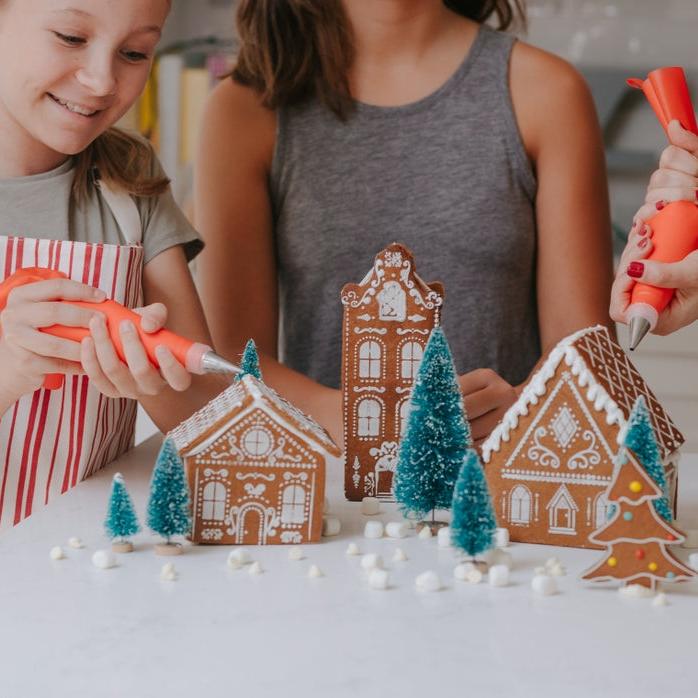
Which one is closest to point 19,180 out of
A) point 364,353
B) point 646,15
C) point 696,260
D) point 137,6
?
point 137,6

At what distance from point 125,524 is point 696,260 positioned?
1.55ft

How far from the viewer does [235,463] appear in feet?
2.40

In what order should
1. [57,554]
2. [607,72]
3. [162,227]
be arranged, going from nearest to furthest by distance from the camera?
[57,554]
[162,227]
[607,72]

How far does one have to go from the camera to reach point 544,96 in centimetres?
133

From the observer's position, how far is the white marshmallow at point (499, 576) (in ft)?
2.14

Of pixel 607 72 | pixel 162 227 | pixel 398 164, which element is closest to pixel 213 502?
pixel 162 227

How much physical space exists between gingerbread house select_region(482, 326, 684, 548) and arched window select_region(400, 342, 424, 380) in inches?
4.7

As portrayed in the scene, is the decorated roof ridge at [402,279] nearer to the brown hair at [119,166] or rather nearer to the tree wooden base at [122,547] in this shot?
the tree wooden base at [122,547]

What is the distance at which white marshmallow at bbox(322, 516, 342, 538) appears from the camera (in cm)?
76

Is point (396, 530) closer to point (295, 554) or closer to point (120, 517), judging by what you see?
point (295, 554)

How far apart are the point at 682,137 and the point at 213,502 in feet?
1.66

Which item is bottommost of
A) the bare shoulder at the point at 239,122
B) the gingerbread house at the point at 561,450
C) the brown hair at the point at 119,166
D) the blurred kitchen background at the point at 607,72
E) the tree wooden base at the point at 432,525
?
the tree wooden base at the point at 432,525

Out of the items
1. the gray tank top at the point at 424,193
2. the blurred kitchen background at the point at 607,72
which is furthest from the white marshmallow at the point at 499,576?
the blurred kitchen background at the point at 607,72

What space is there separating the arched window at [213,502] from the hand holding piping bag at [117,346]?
0.08 meters
